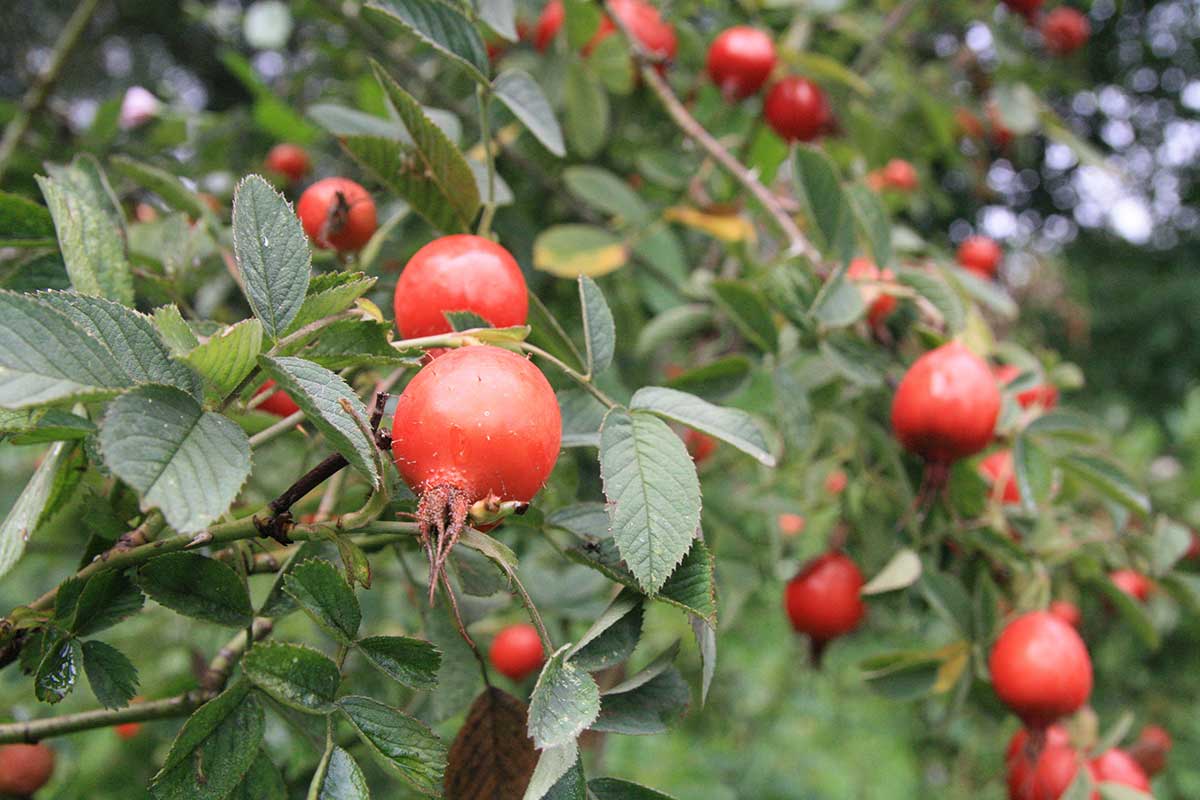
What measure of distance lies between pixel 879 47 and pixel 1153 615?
3.91ft

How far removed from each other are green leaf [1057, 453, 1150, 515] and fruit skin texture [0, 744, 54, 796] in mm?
1211

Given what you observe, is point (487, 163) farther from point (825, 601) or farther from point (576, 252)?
point (825, 601)

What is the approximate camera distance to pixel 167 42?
5512mm

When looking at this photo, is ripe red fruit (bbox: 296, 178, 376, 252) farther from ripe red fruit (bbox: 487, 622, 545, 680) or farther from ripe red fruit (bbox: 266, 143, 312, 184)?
ripe red fruit (bbox: 266, 143, 312, 184)

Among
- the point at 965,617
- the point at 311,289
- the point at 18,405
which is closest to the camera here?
the point at 18,405

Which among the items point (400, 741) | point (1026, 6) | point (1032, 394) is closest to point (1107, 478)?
point (1032, 394)

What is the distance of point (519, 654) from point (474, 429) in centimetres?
102

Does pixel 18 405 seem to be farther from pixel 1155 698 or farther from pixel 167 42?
pixel 167 42

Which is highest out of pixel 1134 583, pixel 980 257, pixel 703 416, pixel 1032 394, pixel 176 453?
pixel 176 453

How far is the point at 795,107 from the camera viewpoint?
158cm

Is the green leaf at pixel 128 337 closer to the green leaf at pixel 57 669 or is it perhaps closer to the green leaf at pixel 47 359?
the green leaf at pixel 47 359

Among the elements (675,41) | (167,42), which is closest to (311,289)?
Result: (675,41)

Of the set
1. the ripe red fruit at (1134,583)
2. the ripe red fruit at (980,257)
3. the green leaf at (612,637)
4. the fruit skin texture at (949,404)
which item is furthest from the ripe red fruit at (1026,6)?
the green leaf at (612,637)

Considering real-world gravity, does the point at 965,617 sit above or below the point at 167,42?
above
